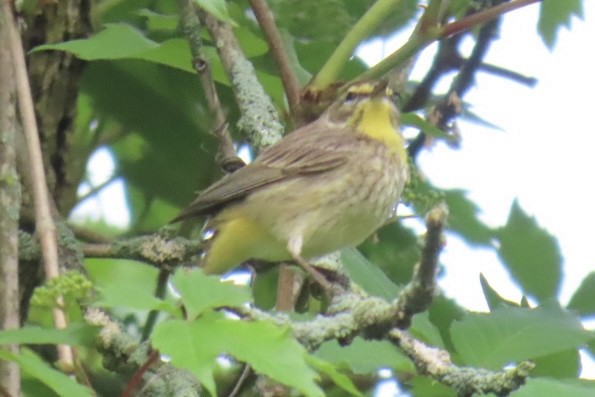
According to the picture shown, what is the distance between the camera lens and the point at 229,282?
247 cm

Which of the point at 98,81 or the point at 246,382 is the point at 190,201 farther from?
the point at 246,382

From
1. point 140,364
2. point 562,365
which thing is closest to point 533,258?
point 562,365

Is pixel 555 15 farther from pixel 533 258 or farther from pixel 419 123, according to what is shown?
pixel 533 258

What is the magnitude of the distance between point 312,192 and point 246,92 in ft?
2.73

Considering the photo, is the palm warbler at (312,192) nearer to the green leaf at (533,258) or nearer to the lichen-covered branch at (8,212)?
the green leaf at (533,258)

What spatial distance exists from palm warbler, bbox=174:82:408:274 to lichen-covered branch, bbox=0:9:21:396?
3.00 feet

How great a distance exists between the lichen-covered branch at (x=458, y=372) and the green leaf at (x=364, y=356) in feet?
0.11

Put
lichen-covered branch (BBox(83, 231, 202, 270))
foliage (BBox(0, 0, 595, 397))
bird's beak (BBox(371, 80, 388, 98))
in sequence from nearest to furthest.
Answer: foliage (BBox(0, 0, 595, 397)), lichen-covered branch (BBox(83, 231, 202, 270)), bird's beak (BBox(371, 80, 388, 98))

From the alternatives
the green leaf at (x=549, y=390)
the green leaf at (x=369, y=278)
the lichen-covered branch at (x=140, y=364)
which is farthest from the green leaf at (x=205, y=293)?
the green leaf at (x=369, y=278)

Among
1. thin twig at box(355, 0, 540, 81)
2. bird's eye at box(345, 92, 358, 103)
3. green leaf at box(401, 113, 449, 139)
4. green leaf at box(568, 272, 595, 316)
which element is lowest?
green leaf at box(568, 272, 595, 316)

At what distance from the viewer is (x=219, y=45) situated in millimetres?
4301

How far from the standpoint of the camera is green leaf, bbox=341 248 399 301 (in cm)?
332

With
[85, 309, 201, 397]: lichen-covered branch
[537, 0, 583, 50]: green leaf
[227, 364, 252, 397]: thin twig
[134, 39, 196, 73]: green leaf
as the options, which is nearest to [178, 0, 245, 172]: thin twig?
[134, 39, 196, 73]: green leaf

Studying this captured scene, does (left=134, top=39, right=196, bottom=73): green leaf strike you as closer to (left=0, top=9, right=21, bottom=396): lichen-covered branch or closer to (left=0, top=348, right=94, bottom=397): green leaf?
(left=0, top=9, right=21, bottom=396): lichen-covered branch
